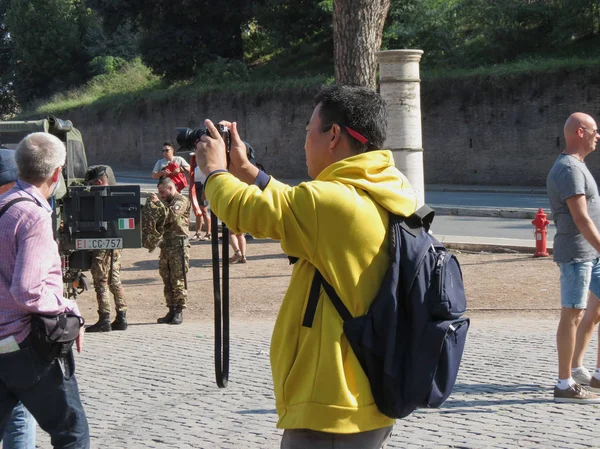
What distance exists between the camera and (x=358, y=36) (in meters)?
14.1

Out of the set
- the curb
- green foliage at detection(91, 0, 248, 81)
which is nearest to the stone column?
the curb

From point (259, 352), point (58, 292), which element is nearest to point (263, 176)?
point (58, 292)

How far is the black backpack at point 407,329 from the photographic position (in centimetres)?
302

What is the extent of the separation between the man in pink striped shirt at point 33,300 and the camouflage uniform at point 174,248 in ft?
20.3

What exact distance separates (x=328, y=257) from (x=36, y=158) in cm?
172

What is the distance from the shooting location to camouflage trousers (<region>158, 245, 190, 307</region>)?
34.2 feet

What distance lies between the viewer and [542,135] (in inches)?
1267

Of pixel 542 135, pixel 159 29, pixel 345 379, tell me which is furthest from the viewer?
pixel 159 29

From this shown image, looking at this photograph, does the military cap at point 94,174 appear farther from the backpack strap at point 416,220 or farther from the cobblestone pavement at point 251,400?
the backpack strap at point 416,220

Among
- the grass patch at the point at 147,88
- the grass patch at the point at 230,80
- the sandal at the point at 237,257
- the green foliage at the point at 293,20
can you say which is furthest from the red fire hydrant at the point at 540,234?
the green foliage at the point at 293,20

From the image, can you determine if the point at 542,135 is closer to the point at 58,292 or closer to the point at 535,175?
the point at 535,175

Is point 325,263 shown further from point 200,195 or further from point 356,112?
point 200,195

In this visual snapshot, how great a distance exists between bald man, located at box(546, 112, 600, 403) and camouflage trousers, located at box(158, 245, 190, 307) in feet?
16.1

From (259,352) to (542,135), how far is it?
83.8 ft
